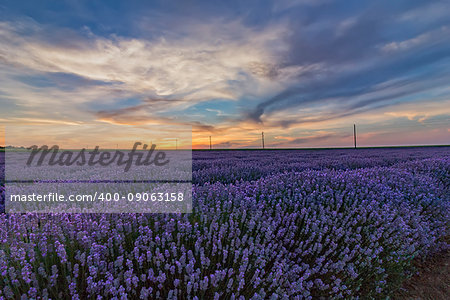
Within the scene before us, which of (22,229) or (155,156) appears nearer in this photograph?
(22,229)

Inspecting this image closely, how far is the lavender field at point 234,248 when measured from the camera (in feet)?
5.90

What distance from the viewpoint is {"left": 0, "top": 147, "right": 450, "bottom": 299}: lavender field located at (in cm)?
180

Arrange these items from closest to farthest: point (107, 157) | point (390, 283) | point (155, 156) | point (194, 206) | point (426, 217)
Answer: point (390, 283) < point (194, 206) < point (426, 217) < point (155, 156) < point (107, 157)

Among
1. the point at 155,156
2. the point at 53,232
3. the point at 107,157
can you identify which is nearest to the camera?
the point at 53,232

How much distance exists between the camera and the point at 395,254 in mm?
2838

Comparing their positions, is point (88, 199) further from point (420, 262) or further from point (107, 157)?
point (107, 157)

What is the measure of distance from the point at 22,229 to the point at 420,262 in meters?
4.73

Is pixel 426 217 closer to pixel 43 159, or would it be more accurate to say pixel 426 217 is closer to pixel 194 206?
pixel 194 206

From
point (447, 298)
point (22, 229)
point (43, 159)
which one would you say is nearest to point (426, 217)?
point (447, 298)

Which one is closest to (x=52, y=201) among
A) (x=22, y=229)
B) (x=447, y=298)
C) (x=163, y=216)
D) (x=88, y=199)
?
(x=88, y=199)

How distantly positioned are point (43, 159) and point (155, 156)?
5561 mm

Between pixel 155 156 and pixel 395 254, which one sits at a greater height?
pixel 155 156

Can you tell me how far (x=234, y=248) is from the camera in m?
2.30

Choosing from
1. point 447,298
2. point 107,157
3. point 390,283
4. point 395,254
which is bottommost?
point 447,298
